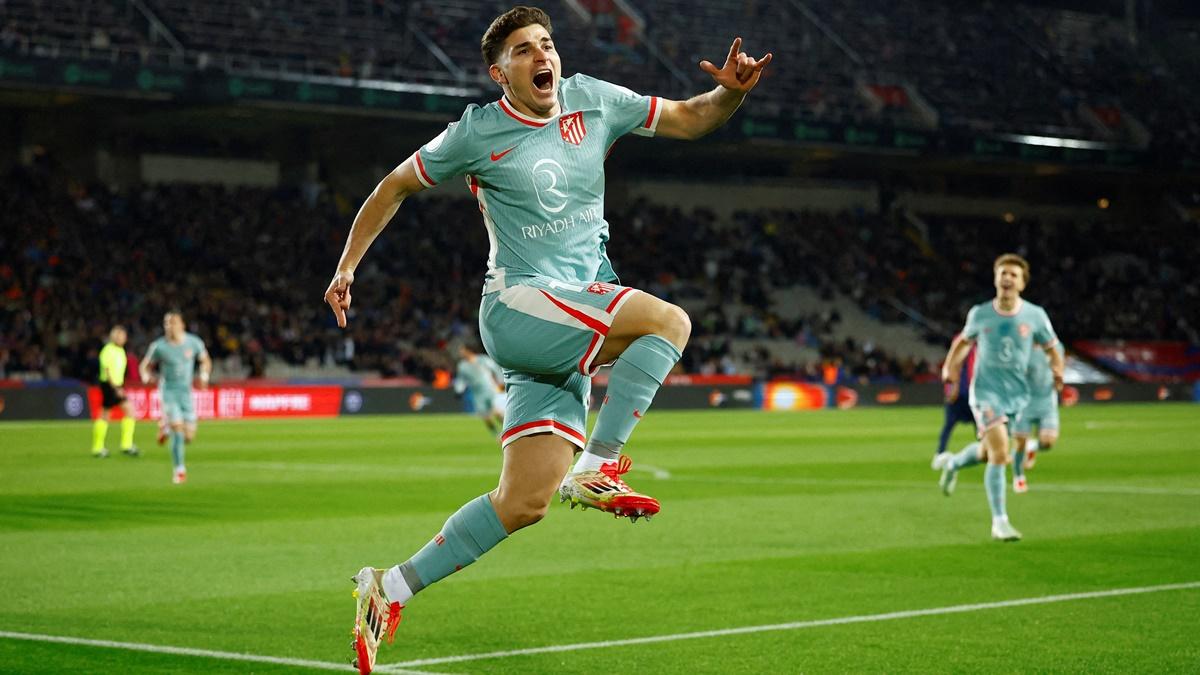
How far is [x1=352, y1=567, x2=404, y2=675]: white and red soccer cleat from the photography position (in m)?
5.87

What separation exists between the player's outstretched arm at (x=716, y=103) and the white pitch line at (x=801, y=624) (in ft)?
8.72

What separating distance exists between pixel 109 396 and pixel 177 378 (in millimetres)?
5867

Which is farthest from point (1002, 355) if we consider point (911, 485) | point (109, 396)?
point (109, 396)

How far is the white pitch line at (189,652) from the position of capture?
23.1 feet

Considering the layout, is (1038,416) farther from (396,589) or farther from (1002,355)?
(396,589)

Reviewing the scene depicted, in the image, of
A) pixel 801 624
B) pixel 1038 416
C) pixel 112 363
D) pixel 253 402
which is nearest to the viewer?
pixel 801 624

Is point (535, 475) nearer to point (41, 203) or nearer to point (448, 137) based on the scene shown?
point (448, 137)

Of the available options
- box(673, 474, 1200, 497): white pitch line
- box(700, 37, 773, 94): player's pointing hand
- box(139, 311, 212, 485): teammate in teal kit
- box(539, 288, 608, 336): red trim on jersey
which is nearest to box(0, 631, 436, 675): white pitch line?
box(539, 288, 608, 336): red trim on jersey

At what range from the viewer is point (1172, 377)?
52312 mm

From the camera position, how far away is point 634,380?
18.7ft

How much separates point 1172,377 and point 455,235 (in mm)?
24597

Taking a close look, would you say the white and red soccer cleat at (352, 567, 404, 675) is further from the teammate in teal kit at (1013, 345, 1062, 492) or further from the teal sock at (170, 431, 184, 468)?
the teal sock at (170, 431, 184, 468)

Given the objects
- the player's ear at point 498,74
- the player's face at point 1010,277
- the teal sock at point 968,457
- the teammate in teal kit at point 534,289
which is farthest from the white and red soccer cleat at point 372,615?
the teal sock at point 968,457

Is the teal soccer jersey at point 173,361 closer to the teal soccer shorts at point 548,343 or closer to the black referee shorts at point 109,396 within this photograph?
the black referee shorts at point 109,396
